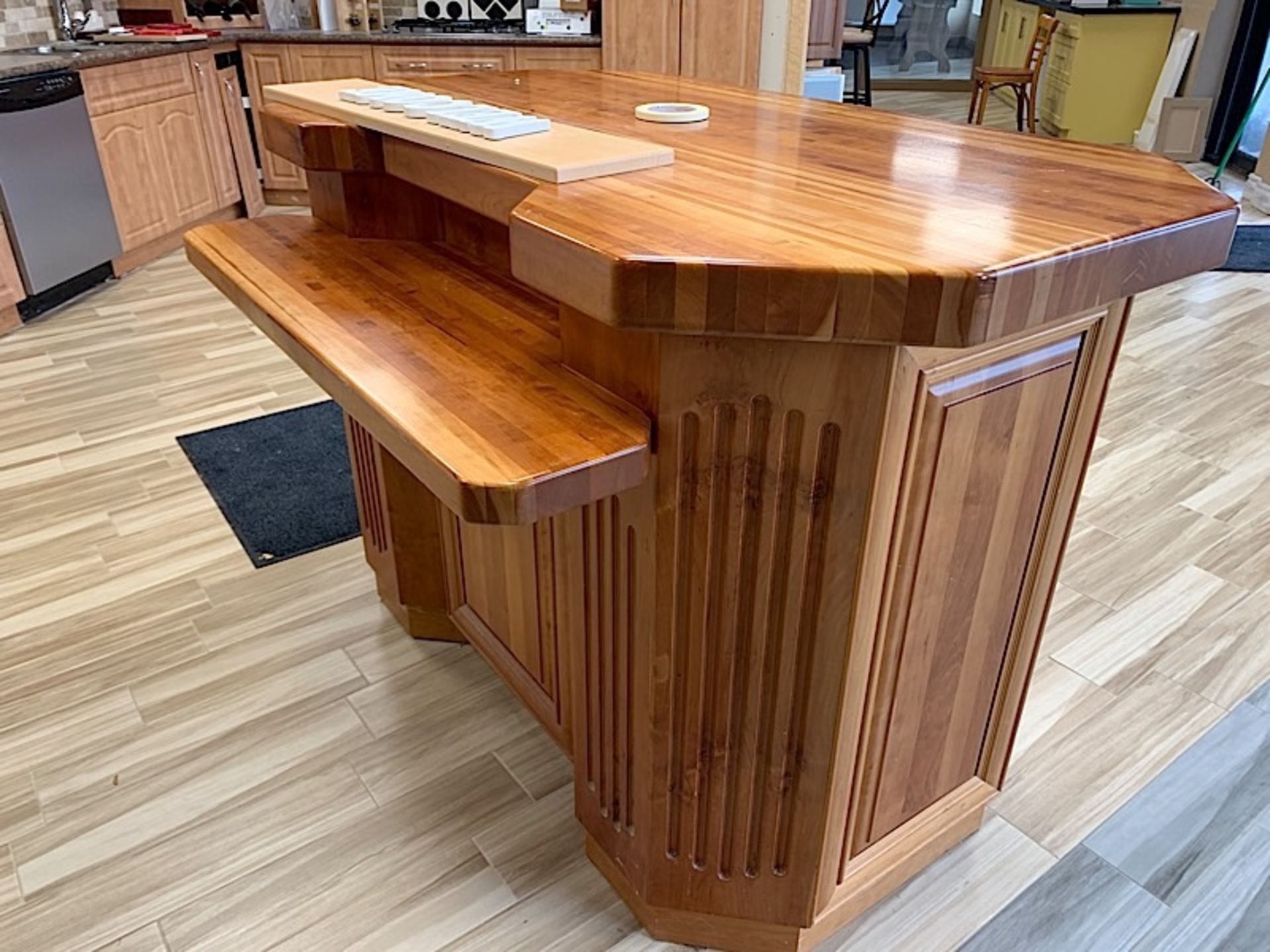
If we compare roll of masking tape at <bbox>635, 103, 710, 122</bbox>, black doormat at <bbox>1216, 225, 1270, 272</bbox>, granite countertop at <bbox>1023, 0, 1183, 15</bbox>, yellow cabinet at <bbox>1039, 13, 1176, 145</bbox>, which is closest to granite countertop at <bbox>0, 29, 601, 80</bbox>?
black doormat at <bbox>1216, 225, 1270, 272</bbox>

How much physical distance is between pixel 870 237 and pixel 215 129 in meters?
4.91

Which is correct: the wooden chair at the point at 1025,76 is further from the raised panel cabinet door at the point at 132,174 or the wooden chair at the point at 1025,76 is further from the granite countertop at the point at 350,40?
the raised panel cabinet door at the point at 132,174

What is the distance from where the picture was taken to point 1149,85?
22.0 ft

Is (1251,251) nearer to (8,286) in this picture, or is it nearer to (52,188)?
(52,188)

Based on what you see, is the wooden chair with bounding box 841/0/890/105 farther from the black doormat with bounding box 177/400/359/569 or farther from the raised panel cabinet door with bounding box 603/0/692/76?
the black doormat with bounding box 177/400/359/569

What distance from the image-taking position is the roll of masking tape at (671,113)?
1.64m

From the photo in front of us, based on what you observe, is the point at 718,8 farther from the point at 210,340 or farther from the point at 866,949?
the point at 866,949

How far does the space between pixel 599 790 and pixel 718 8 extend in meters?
4.44

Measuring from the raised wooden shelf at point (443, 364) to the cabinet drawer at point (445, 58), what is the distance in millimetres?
3589

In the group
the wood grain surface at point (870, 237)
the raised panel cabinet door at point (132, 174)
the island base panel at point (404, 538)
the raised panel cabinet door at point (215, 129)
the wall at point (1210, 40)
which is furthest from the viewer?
the wall at point (1210, 40)

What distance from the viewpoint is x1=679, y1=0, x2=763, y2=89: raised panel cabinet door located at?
15.8 feet

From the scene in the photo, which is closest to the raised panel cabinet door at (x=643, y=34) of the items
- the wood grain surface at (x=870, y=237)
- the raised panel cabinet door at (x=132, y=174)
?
the raised panel cabinet door at (x=132, y=174)

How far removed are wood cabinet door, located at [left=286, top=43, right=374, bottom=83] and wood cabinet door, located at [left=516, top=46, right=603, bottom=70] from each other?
2.68 ft

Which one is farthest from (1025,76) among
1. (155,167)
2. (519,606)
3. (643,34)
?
(519,606)
